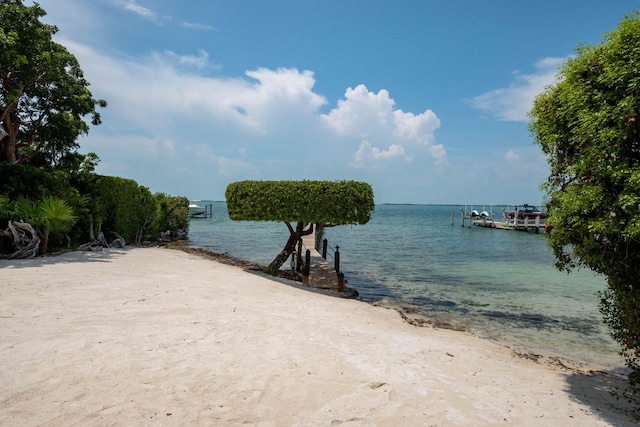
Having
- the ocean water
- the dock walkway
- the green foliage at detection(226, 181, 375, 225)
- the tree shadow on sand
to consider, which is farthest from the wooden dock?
the tree shadow on sand

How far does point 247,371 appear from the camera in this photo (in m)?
4.80

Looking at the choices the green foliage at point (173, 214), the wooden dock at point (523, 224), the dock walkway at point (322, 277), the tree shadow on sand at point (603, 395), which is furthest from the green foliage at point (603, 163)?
the wooden dock at point (523, 224)

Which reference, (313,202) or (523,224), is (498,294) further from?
(523,224)

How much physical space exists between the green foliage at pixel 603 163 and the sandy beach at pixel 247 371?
2101 millimetres

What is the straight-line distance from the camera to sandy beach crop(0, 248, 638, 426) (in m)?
3.89

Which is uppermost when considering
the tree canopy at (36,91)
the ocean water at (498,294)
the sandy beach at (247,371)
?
the tree canopy at (36,91)

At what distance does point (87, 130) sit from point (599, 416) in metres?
26.6

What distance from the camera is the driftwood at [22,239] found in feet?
40.6

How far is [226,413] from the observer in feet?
12.6

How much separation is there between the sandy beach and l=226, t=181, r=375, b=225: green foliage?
16.3ft

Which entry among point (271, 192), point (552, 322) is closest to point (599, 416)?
point (552, 322)

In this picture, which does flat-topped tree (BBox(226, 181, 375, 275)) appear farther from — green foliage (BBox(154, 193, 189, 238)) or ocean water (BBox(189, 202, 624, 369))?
green foliage (BBox(154, 193, 189, 238))

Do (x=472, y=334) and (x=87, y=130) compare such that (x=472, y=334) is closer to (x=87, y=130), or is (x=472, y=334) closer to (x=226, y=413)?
(x=226, y=413)

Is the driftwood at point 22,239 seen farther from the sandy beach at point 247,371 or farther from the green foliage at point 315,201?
the green foliage at point 315,201
